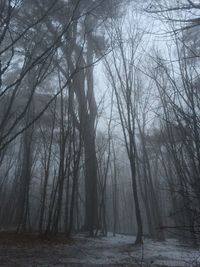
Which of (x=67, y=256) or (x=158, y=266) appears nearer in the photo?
(x=158, y=266)

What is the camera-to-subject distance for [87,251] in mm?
5613

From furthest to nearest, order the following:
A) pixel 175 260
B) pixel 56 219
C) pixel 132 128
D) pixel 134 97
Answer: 1. pixel 134 97
2. pixel 132 128
3. pixel 56 219
4. pixel 175 260

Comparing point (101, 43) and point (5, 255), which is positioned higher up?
point (101, 43)

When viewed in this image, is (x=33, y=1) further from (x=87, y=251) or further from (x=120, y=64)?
(x=120, y=64)

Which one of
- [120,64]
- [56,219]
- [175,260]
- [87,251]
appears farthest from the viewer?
[120,64]

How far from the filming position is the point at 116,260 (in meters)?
4.86

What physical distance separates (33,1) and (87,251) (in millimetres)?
4522

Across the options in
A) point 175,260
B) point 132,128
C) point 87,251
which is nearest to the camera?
point 175,260

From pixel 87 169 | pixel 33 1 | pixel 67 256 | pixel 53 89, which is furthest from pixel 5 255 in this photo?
pixel 53 89

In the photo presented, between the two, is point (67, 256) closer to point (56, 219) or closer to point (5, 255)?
point (5, 255)

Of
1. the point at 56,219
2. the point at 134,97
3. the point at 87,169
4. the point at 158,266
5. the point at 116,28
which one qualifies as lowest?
the point at 158,266

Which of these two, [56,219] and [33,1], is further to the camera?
[56,219]

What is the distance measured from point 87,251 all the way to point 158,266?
1689 mm

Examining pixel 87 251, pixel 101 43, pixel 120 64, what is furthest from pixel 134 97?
pixel 87 251
